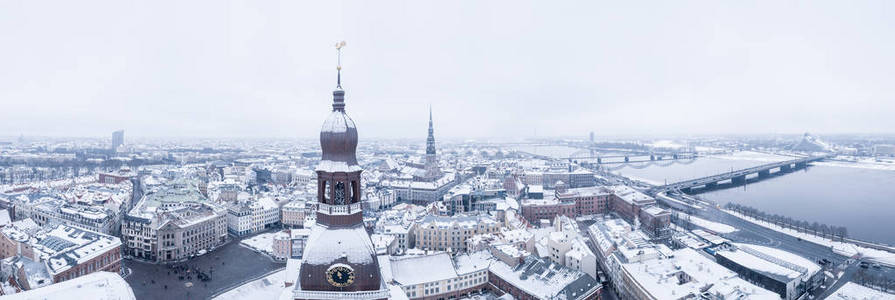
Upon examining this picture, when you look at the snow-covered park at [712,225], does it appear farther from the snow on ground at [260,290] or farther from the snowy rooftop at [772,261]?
the snow on ground at [260,290]

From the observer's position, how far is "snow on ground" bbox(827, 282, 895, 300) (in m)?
42.0

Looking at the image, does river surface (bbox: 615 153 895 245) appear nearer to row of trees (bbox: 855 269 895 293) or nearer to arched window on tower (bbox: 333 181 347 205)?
row of trees (bbox: 855 269 895 293)

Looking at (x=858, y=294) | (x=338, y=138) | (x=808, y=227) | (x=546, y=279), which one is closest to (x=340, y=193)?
(x=338, y=138)

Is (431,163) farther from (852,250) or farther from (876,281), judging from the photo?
(876,281)

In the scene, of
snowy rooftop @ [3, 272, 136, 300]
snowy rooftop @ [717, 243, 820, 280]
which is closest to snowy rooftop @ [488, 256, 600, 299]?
snowy rooftop @ [717, 243, 820, 280]

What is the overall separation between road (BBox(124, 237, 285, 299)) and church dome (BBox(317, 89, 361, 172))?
38.4 m

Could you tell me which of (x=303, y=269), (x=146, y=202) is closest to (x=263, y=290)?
(x=303, y=269)

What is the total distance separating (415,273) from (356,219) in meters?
30.7

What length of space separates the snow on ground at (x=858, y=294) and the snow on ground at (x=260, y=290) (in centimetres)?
5189

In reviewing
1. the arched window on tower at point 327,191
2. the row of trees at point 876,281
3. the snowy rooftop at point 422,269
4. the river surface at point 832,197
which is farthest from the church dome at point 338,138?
the river surface at point 832,197

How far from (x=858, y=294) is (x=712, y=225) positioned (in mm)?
Result: 34477

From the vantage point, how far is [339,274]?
17.7m

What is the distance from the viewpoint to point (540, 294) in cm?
4362

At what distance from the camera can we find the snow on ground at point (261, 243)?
64875 millimetres
